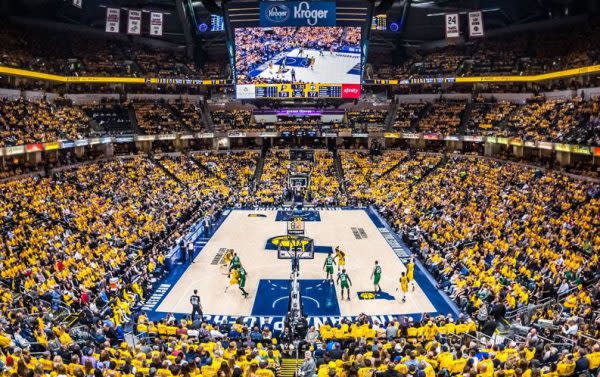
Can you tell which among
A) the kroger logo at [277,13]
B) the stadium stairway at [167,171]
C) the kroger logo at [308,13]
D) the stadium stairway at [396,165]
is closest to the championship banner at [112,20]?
the stadium stairway at [167,171]

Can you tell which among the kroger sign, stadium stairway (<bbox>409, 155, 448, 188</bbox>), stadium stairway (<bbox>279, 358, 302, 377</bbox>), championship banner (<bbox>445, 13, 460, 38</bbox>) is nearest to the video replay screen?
the kroger sign

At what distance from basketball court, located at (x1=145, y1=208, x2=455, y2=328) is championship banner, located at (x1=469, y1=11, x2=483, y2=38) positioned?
22500mm

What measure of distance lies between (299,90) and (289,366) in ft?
117

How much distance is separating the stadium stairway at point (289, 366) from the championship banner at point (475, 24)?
129 ft

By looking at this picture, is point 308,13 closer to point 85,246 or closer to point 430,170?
point 430,170

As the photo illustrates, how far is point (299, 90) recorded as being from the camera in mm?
45656

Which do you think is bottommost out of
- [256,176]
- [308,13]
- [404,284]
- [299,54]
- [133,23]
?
[404,284]

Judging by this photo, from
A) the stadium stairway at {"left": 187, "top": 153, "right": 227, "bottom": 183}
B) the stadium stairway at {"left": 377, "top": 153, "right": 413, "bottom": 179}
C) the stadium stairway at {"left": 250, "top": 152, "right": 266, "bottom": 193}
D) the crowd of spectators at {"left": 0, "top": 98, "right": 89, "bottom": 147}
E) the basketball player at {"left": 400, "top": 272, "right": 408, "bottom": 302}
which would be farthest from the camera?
the stadium stairway at {"left": 377, "top": 153, "right": 413, "bottom": 179}

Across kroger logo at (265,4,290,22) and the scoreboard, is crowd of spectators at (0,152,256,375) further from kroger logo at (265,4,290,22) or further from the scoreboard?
kroger logo at (265,4,290,22)

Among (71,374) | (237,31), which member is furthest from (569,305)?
(237,31)

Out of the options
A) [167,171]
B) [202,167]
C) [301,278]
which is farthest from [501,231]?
[202,167]

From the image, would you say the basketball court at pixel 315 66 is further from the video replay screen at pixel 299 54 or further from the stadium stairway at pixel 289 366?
the stadium stairway at pixel 289 366

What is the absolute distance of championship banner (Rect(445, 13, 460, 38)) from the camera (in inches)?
1714

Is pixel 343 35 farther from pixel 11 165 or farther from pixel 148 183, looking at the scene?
pixel 11 165
